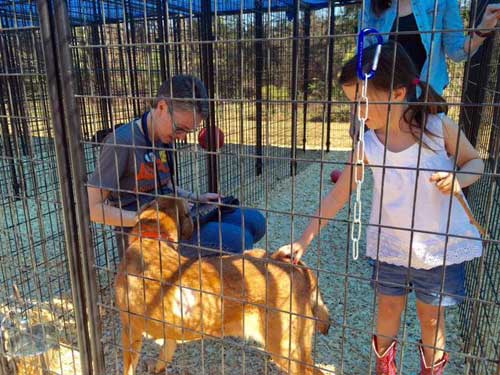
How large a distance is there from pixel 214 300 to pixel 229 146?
16.3 ft

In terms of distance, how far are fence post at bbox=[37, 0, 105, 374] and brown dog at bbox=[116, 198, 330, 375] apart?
19cm

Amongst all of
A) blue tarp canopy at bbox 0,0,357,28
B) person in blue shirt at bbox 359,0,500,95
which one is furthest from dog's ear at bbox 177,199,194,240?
blue tarp canopy at bbox 0,0,357,28

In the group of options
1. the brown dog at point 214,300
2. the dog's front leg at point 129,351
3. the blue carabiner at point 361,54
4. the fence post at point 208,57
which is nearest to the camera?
the blue carabiner at point 361,54

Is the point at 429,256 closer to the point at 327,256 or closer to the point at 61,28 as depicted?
the point at 61,28

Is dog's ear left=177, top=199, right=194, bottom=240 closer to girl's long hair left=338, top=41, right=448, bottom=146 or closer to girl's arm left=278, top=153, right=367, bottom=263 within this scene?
girl's arm left=278, top=153, right=367, bottom=263

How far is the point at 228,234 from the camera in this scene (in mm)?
3162

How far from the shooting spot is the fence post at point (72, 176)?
77.5 inches

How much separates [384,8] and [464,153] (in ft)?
3.11

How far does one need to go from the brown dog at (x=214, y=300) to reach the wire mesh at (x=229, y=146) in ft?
0.16

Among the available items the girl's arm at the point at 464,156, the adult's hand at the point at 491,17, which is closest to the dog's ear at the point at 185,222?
the girl's arm at the point at 464,156

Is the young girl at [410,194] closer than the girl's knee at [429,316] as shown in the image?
Yes

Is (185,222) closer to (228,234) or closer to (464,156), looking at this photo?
(228,234)

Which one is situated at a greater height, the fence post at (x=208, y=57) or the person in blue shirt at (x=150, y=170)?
the fence post at (x=208, y=57)

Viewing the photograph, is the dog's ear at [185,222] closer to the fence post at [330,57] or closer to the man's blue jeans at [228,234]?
the man's blue jeans at [228,234]
